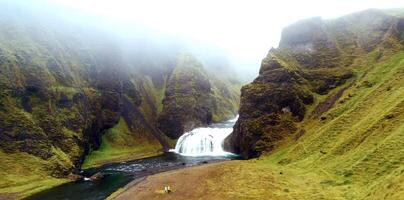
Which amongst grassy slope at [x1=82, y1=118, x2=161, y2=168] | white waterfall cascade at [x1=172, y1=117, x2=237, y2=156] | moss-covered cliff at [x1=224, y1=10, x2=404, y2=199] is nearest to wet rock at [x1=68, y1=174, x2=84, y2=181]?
grassy slope at [x1=82, y1=118, x2=161, y2=168]

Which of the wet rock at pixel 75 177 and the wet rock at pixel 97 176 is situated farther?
the wet rock at pixel 97 176

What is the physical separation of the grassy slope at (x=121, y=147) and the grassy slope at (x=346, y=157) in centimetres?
5810

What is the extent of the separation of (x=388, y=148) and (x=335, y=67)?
7828 centimetres

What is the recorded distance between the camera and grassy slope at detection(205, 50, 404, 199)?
69244 mm

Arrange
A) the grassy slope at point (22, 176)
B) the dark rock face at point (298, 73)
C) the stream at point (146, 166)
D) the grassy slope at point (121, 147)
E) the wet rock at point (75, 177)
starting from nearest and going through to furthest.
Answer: the stream at point (146, 166) < the grassy slope at point (22, 176) < the wet rock at point (75, 177) < the dark rock face at point (298, 73) < the grassy slope at point (121, 147)

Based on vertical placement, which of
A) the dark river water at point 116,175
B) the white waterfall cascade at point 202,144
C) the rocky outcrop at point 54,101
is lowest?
the dark river water at point 116,175

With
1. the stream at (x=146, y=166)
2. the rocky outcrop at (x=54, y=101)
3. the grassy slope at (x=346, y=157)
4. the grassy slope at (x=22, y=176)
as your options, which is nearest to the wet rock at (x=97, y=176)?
the stream at (x=146, y=166)

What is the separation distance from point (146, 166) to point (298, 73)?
60.0 metres

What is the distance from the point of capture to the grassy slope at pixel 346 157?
69.2 m

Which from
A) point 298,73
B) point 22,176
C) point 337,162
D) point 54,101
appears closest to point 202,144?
point 298,73

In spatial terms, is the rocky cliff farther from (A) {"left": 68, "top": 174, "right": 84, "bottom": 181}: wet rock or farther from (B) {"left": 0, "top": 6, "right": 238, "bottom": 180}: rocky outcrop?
(A) {"left": 68, "top": 174, "right": 84, "bottom": 181}: wet rock

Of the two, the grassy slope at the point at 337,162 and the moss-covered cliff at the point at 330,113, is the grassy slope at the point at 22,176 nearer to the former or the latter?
the grassy slope at the point at 337,162

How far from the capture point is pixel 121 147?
169250 millimetres

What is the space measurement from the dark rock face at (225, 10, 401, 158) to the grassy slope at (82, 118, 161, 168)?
3507 centimetres
